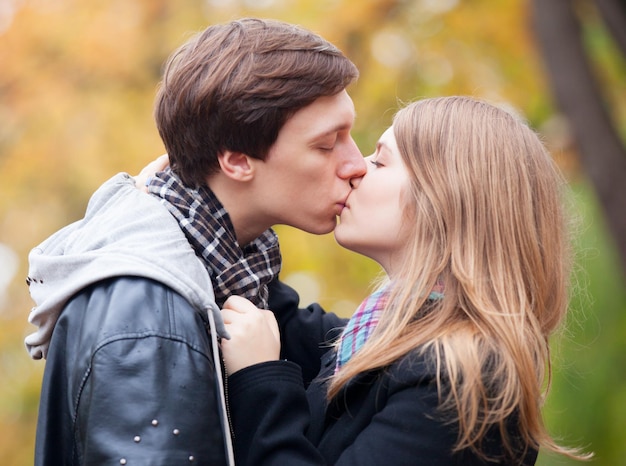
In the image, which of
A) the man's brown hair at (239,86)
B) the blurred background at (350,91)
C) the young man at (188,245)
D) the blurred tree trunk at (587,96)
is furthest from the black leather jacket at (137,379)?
the blurred tree trunk at (587,96)

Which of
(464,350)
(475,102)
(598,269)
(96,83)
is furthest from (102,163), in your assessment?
(464,350)

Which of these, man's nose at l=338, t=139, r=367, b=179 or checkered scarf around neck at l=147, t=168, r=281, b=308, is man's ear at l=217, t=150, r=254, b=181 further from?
man's nose at l=338, t=139, r=367, b=179

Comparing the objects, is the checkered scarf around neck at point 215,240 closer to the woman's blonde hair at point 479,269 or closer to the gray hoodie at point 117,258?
the gray hoodie at point 117,258

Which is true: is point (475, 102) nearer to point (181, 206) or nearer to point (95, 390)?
point (181, 206)

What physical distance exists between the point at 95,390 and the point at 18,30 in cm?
444

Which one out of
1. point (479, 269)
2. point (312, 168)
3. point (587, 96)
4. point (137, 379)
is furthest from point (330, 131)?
point (587, 96)

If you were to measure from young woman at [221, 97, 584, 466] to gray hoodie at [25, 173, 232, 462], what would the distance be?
175 mm

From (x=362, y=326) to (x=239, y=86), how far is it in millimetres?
667

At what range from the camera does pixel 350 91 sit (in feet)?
19.4

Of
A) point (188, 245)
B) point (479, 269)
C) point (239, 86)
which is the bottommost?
point (479, 269)

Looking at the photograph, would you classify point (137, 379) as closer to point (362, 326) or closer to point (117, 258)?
point (117, 258)

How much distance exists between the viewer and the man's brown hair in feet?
7.98

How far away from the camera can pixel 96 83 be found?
5.89m

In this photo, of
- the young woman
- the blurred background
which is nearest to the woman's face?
the young woman
